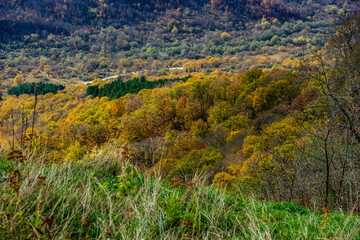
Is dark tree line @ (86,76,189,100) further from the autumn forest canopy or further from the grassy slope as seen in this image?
the grassy slope

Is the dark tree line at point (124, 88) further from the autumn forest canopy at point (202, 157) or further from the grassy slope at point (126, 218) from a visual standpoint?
the grassy slope at point (126, 218)

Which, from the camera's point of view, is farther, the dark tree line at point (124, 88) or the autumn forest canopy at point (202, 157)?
the dark tree line at point (124, 88)

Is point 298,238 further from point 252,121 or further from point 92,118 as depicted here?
point 92,118

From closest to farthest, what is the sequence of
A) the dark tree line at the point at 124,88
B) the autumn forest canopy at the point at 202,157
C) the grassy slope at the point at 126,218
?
the grassy slope at the point at 126,218 → the autumn forest canopy at the point at 202,157 → the dark tree line at the point at 124,88

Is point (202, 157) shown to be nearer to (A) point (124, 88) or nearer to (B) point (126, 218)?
(B) point (126, 218)

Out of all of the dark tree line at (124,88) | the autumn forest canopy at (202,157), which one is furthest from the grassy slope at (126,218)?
the dark tree line at (124,88)

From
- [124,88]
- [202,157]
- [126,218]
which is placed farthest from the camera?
[124,88]

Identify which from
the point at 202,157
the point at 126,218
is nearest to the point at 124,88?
the point at 202,157

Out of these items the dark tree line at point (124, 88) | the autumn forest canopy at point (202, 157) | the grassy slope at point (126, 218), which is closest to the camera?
the grassy slope at point (126, 218)

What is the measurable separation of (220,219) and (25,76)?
185 metres

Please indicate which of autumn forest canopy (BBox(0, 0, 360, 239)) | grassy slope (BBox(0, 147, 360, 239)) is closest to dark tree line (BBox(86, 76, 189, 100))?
autumn forest canopy (BBox(0, 0, 360, 239))

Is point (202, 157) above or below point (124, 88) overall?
above

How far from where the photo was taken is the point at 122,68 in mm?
168500

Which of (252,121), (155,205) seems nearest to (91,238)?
(155,205)
